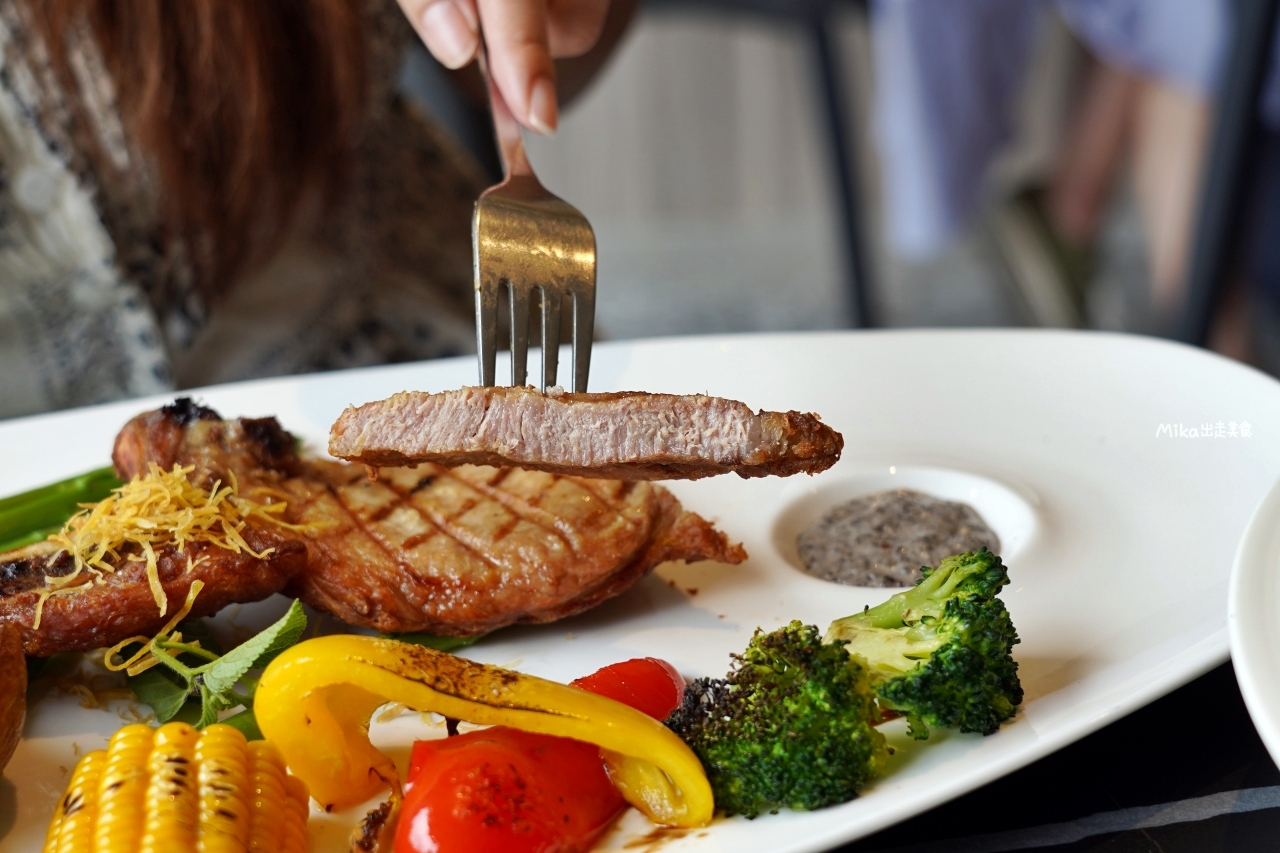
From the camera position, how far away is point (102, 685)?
2047 millimetres

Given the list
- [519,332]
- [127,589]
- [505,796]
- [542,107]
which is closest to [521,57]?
[542,107]

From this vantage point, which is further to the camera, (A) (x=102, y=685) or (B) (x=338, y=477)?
(B) (x=338, y=477)

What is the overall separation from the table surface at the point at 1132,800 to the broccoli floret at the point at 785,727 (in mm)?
150

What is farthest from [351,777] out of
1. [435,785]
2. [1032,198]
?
[1032,198]

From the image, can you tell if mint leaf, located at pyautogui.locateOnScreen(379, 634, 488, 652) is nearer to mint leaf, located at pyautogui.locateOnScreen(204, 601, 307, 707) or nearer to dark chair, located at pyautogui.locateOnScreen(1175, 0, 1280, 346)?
mint leaf, located at pyautogui.locateOnScreen(204, 601, 307, 707)

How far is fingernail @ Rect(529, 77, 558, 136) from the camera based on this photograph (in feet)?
7.64

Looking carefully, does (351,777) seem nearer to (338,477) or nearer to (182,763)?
(182,763)

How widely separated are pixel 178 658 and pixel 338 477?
486 mm

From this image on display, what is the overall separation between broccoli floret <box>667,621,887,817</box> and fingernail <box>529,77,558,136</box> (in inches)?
48.2

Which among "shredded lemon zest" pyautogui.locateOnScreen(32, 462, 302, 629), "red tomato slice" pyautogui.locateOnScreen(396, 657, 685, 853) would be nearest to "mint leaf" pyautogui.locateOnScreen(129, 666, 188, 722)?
"shredded lemon zest" pyautogui.locateOnScreen(32, 462, 302, 629)

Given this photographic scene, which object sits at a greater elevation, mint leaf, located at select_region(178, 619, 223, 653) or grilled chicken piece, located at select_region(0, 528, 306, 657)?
grilled chicken piece, located at select_region(0, 528, 306, 657)

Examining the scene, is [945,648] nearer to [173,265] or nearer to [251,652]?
[251,652]

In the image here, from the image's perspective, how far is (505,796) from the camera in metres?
1.52

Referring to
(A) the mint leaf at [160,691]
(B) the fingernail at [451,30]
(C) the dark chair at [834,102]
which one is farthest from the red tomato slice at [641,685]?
(C) the dark chair at [834,102]
